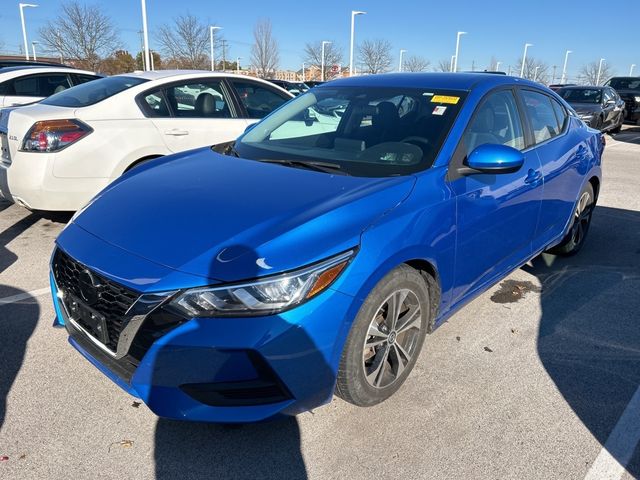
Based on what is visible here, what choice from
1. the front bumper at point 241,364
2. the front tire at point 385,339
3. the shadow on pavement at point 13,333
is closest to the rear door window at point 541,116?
the front tire at point 385,339

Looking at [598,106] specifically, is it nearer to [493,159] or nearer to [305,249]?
[493,159]

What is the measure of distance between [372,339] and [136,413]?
1249 mm

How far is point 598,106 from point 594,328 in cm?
1359

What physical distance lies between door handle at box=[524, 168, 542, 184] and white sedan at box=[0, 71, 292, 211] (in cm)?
344

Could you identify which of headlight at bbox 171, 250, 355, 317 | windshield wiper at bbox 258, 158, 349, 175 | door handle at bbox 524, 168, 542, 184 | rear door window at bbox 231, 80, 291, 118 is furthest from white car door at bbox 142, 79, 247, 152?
headlight at bbox 171, 250, 355, 317

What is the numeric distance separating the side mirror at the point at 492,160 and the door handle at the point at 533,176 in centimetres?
65

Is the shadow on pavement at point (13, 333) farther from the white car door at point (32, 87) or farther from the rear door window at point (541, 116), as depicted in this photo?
the white car door at point (32, 87)

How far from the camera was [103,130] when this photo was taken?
491 cm

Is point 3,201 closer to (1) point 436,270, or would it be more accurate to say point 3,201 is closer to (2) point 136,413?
(2) point 136,413

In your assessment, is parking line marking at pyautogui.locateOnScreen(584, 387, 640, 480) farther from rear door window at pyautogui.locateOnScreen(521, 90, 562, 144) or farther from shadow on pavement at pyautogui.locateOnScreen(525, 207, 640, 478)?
rear door window at pyautogui.locateOnScreen(521, 90, 562, 144)

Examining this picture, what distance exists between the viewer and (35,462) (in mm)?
2281

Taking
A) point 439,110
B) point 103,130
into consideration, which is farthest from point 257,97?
point 439,110

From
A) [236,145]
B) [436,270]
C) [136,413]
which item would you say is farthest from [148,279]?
[236,145]

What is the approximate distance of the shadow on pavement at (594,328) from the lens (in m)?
2.82
